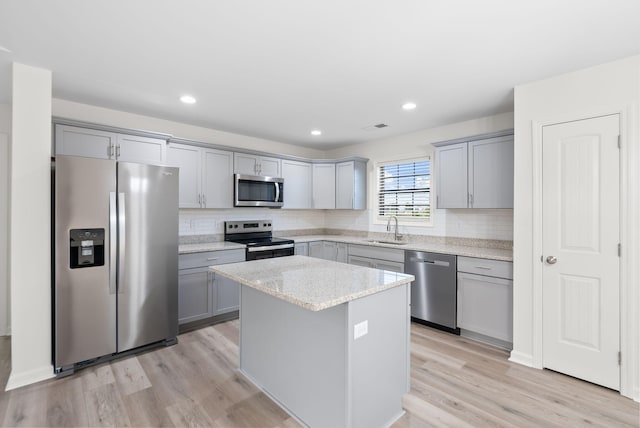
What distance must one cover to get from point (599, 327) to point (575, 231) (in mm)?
751

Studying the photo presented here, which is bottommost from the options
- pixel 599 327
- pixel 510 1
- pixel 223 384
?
pixel 223 384

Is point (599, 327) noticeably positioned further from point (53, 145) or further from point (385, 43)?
point (53, 145)

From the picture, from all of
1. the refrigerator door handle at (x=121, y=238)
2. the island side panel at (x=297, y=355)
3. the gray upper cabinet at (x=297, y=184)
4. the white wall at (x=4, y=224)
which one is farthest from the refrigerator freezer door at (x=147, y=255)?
the gray upper cabinet at (x=297, y=184)

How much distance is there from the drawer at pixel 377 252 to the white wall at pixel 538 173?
1.35 meters

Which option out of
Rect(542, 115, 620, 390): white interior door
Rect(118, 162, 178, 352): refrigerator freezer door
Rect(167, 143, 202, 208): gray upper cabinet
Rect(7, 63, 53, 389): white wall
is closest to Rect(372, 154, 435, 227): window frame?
Rect(542, 115, 620, 390): white interior door

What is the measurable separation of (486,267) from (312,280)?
2089 mm

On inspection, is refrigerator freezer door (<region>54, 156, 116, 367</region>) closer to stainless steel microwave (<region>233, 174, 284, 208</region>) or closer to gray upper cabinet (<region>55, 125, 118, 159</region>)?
gray upper cabinet (<region>55, 125, 118, 159</region>)

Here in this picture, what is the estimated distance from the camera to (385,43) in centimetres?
214

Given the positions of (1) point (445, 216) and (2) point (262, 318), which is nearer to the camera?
(2) point (262, 318)

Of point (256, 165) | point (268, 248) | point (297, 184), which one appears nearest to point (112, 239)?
point (268, 248)

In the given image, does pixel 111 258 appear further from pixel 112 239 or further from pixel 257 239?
pixel 257 239

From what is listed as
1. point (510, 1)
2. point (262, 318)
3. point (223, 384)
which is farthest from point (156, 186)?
point (510, 1)

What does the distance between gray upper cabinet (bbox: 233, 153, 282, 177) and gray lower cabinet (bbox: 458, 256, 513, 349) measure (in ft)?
9.38

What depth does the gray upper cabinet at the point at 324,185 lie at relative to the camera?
5.24 metres
